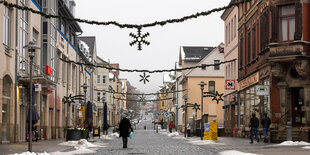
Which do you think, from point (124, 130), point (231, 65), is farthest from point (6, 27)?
point (231, 65)

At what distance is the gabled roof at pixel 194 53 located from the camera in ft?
269

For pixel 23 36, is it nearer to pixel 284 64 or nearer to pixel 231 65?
pixel 284 64

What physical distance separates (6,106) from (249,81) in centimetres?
1741

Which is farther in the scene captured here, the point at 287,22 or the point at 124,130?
the point at 287,22

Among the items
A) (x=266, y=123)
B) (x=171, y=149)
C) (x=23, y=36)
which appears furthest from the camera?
(x=23, y=36)

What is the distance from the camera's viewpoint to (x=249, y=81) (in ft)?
128

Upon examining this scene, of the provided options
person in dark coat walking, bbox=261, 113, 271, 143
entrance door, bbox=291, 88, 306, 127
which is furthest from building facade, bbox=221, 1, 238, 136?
person in dark coat walking, bbox=261, 113, 271, 143

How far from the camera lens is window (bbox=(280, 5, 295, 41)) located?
30.4m

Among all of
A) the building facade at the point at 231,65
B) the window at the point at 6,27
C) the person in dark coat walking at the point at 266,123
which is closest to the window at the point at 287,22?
the person in dark coat walking at the point at 266,123

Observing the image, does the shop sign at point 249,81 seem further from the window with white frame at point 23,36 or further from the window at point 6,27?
the window at point 6,27

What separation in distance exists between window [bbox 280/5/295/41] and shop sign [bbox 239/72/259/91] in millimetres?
5629

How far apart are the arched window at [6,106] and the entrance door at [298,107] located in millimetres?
15827

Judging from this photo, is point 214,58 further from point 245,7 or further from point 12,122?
point 12,122

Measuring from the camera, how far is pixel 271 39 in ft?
102
